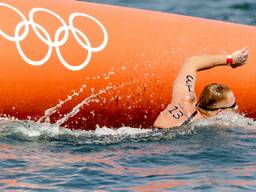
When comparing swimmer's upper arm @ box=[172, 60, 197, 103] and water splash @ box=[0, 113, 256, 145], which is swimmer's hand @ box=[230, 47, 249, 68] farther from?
water splash @ box=[0, 113, 256, 145]

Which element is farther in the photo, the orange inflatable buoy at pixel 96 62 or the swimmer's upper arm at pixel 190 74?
the swimmer's upper arm at pixel 190 74

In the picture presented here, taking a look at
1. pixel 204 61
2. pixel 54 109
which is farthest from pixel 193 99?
pixel 54 109

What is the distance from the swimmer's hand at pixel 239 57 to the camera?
797 centimetres

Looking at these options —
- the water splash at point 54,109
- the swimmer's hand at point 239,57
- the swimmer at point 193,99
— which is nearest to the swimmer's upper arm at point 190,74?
the swimmer at point 193,99

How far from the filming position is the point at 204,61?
7785 mm

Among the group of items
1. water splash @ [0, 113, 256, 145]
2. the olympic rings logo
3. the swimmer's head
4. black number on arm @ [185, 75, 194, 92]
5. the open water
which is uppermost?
the olympic rings logo

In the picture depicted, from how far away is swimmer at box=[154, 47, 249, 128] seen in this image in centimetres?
735

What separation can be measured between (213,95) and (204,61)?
1.81 feet

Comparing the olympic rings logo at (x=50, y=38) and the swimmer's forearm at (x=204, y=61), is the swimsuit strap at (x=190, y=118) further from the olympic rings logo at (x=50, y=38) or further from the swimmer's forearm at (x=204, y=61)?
the olympic rings logo at (x=50, y=38)

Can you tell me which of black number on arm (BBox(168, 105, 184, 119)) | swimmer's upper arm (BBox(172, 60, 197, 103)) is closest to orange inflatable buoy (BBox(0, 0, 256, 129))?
swimmer's upper arm (BBox(172, 60, 197, 103))

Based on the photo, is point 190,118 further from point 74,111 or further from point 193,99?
point 74,111

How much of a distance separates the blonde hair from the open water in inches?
5.6

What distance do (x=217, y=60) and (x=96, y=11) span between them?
104 cm

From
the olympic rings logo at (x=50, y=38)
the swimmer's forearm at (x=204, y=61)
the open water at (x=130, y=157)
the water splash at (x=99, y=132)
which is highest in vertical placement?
the olympic rings logo at (x=50, y=38)
